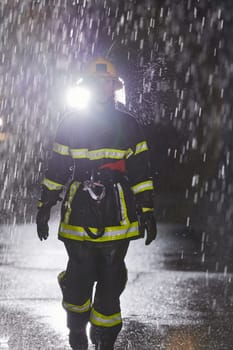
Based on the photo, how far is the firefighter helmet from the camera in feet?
17.8

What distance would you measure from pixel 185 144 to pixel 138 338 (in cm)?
2723

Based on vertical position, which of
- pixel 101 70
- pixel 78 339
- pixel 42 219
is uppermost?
pixel 101 70

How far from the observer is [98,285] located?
533 centimetres

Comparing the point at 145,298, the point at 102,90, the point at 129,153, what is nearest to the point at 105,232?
the point at 129,153

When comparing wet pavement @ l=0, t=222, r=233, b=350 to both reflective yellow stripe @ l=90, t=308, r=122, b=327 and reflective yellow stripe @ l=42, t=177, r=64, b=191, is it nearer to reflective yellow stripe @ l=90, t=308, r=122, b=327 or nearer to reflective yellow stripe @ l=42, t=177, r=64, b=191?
reflective yellow stripe @ l=90, t=308, r=122, b=327

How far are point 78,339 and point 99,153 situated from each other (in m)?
1.33

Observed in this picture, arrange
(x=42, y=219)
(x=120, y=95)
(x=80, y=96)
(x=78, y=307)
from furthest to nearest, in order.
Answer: (x=120, y=95)
(x=80, y=96)
(x=42, y=219)
(x=78, y=307)

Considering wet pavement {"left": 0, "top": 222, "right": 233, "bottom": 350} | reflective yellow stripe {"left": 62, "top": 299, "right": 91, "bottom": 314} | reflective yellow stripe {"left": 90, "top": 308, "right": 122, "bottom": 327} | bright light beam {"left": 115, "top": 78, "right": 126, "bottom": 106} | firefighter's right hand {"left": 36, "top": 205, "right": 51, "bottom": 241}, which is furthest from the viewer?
wet pavement {"left": 0, "top": 222, "right": 233, "bottom": 350}

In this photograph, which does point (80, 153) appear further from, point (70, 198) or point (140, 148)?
point (140, 148)

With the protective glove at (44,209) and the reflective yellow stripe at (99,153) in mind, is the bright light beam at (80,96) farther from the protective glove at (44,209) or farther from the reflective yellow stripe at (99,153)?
the protective glove at (44,209)

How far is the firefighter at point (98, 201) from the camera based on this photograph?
5.22 m

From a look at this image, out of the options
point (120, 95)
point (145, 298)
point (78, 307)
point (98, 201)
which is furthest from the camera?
point (145, 298)

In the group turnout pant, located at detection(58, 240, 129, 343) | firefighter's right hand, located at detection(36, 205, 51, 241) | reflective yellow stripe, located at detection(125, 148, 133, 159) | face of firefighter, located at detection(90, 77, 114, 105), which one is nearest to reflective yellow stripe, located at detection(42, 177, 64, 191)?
firefighter's right hand, located at detection(36, 205, 51, 241)

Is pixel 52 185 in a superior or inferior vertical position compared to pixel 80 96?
inferior
